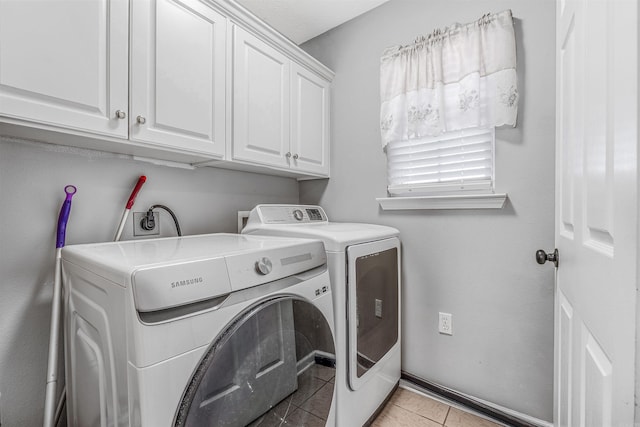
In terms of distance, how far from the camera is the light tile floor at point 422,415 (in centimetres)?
150

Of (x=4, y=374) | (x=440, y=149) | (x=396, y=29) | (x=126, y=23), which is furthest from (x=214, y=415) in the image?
(x=396, y=29)

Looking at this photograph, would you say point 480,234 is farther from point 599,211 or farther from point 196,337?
point 196,337

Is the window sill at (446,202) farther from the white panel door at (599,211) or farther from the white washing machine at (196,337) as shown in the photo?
the white washing machine at (196,337)

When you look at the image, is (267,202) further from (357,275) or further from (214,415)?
(214,415)

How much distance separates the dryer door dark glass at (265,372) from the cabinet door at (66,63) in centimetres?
90

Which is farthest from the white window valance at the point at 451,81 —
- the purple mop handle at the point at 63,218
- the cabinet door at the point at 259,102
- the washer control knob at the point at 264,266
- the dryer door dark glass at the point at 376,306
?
the purple mop handle at the point at 63,218

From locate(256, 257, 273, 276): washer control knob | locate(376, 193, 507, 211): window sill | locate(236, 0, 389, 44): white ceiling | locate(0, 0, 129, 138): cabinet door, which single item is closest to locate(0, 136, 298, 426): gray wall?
locate(0, 0, 129, 138): cabinet door

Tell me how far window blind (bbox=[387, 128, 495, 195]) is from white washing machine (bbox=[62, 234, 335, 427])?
38.2 inches

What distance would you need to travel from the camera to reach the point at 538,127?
55.9 inches

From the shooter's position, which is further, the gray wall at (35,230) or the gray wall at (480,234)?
the gray wall at (480,234)

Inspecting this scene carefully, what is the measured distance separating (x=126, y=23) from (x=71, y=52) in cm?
24

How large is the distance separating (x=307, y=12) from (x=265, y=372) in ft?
7.18

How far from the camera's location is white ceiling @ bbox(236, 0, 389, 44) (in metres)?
1.88

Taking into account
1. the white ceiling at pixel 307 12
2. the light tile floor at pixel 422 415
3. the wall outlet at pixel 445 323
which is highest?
the white ceiling at pixel 307 12
